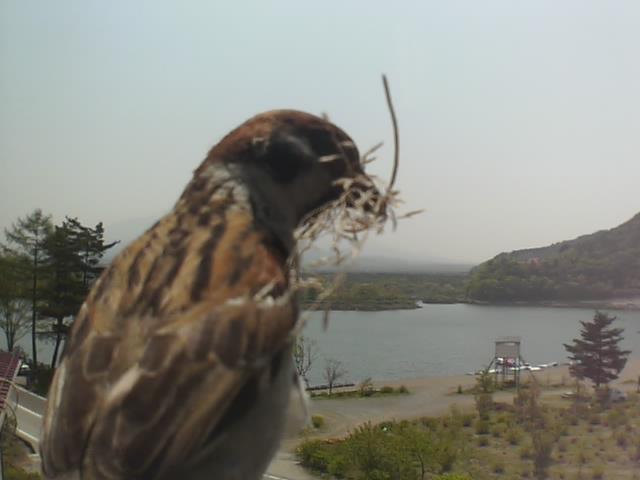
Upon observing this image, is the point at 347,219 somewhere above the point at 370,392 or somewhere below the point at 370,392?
above

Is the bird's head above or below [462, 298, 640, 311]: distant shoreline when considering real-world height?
above

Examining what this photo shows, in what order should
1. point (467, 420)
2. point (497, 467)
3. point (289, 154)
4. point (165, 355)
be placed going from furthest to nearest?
point (467, 420), point (497, 467), point (289, 154), point (165, 355)

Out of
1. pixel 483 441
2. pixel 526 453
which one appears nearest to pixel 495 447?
pixel 483 441

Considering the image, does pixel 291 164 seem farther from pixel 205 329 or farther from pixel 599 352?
pixel 599 352

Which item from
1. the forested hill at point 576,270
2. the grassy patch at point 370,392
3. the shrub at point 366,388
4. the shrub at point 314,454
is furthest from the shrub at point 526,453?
the forested hill at point 576,270

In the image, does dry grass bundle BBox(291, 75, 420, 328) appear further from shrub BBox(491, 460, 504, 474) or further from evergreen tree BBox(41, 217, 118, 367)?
evergreen tree BBox(41, 217, 118, 367)

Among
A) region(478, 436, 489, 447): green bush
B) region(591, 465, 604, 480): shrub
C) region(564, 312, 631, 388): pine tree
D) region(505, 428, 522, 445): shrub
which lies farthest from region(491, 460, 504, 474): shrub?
region(564, 312, 631, 388): pine tree

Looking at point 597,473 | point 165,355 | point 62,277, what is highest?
point 165,355
